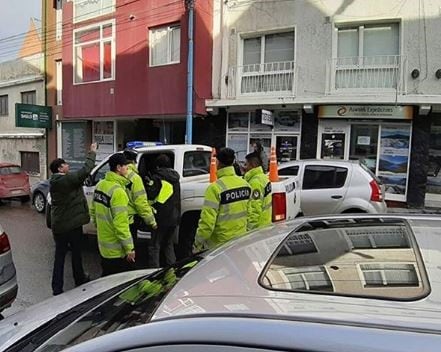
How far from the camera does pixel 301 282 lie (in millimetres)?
1430

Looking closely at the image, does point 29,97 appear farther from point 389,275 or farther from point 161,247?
point 389,275

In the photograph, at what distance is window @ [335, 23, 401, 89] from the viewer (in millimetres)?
12062

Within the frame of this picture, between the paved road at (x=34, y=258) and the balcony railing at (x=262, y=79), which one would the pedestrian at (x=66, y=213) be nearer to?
the paved road at (x=34, y=258)

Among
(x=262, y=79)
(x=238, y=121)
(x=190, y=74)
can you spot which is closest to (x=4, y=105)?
(x=190, y=74)

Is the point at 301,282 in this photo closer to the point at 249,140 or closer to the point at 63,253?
the point at 63,253

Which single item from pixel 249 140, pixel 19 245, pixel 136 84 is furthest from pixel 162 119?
pixel 19 245

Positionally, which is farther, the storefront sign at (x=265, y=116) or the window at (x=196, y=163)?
the storefront sign at (x=265, y=116)

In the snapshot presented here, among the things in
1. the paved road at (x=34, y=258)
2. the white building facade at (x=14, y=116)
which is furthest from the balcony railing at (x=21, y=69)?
the paved road at (x=34, y=258)

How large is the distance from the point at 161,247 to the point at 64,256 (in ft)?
4.35

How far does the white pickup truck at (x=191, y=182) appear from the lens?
570 cm

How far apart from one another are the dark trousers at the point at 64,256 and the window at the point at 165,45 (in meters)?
9.69

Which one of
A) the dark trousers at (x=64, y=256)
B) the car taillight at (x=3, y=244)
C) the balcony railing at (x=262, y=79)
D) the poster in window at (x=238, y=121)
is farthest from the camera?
the poster in window at (x=238, y=121)

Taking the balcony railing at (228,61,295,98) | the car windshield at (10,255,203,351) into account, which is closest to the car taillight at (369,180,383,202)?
the balcony railing at (228,61,295,98)

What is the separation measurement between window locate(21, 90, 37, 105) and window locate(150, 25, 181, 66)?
8651 millimetres
